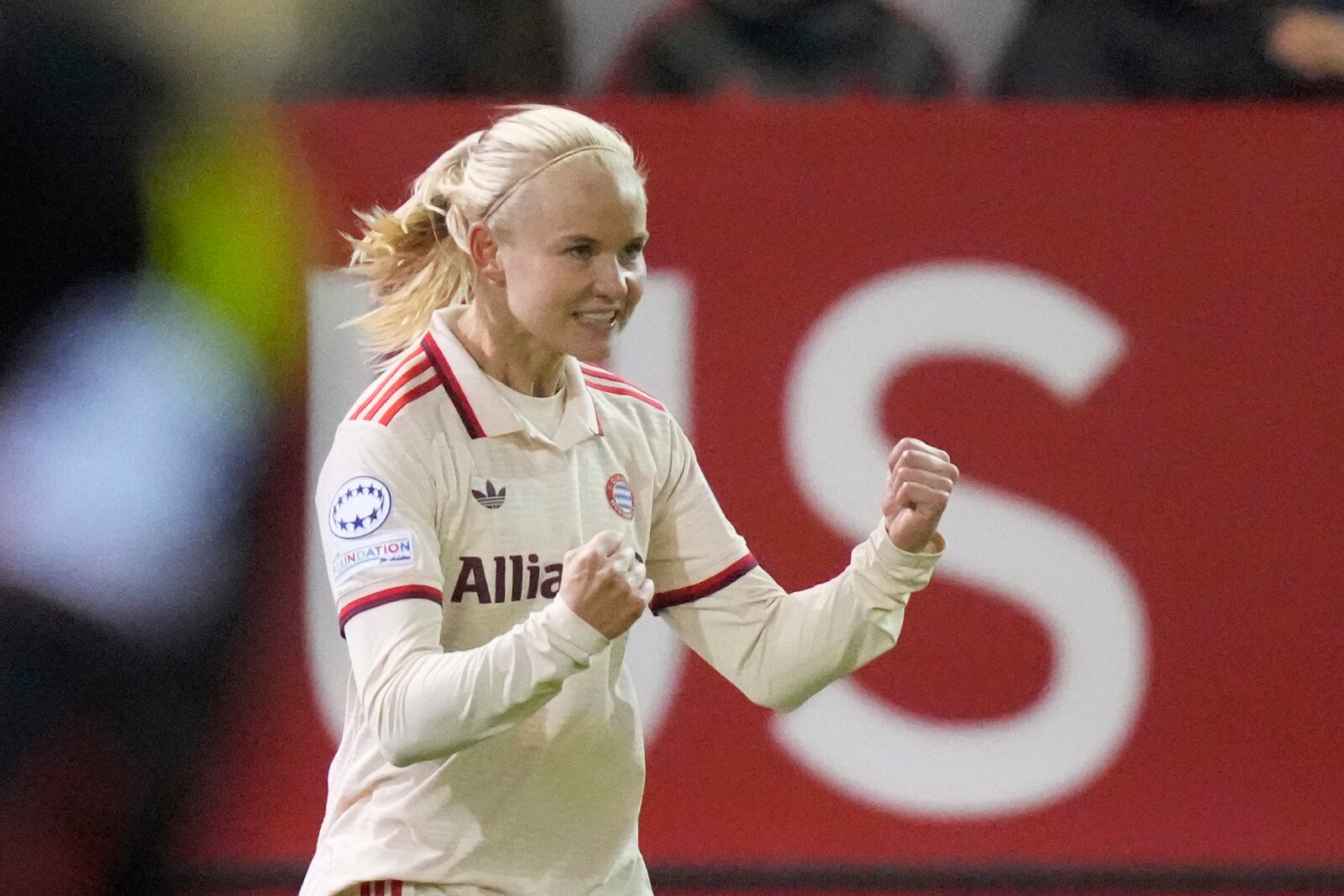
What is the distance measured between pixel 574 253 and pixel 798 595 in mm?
469

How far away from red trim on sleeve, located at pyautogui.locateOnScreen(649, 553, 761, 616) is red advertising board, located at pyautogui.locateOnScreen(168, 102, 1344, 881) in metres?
1.24

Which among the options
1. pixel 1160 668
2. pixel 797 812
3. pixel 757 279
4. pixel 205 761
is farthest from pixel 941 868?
pixel 205 761

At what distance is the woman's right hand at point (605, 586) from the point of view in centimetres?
171

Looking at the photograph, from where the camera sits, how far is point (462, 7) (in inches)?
135

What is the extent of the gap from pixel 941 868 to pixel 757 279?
1.12m

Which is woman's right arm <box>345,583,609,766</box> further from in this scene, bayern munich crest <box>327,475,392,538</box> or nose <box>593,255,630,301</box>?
nose <box>593,255,630,301</box>

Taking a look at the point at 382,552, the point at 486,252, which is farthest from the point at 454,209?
the point at 382,552

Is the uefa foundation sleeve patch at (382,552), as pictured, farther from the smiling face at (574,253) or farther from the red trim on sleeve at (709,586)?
the red trim on sleeve at (709,586)

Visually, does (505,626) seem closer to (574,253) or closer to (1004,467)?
(574,253)

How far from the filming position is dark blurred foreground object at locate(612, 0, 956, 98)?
3.42 metres

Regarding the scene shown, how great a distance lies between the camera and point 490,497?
193cm

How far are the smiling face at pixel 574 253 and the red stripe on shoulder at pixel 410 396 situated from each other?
0.11 meters

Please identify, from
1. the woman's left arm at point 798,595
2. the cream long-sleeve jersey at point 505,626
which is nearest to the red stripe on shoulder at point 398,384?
the cream long-sleeve jersey at point 505,626

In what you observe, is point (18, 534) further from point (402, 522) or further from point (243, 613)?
point (402, 522)
